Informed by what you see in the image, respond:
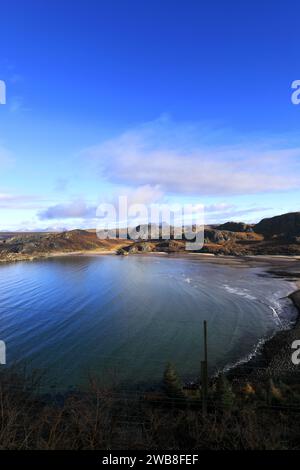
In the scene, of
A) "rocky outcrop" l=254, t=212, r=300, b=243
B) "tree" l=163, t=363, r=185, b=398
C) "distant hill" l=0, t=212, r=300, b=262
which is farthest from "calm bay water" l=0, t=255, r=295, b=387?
"rocky outcrop" l=254, t=212, r=300, b=243

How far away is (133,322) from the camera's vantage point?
34906mm

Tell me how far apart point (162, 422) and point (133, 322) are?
22.0m

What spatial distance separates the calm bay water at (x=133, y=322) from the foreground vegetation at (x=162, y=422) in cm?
489

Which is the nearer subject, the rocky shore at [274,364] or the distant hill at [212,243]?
the rocky shore at [274,364]

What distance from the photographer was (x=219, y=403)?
15.0 meters

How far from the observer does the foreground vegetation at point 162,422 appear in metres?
9.16

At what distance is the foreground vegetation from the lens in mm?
9156

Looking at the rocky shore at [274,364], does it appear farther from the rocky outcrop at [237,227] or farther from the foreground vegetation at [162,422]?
the rocky outcrop at [237,227]

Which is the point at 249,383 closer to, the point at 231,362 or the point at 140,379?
the point at 231,362

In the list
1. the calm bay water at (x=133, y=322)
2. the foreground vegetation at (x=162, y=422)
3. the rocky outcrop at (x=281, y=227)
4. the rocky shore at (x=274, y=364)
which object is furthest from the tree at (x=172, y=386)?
the rocky outcrop at (x=281, y=227)

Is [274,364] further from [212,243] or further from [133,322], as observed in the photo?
[212,243]

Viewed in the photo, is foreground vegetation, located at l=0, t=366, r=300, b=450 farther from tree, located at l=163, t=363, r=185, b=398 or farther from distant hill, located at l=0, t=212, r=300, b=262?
distant hill, located at l=0, t=212, r=300, b=262
